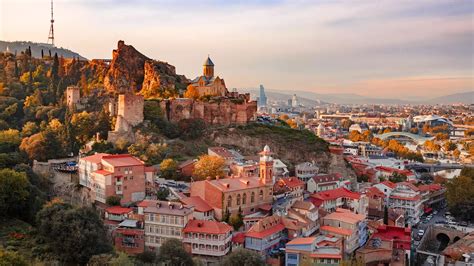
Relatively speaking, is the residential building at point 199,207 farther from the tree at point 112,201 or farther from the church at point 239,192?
the tree at point 112,201

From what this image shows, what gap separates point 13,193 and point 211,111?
19.0m

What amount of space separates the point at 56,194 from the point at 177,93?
1572 centimetres

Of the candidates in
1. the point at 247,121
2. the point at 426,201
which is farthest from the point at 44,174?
the point at 426,201

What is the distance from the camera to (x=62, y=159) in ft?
103

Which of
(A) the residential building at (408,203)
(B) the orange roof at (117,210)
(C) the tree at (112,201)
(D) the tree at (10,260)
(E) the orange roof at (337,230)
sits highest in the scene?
(D) the tree at (10,260)

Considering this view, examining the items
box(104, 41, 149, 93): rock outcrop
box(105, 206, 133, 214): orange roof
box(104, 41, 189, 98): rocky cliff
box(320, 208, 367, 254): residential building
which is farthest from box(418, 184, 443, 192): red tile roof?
box(104, 41, 149, 93): rock outcrop

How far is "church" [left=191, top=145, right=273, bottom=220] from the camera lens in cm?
2533

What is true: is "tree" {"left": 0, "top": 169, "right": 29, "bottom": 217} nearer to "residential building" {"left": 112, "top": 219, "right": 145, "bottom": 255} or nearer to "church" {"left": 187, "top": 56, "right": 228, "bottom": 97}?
"residential building" {"left": 112, "top": 219, "right": 145, "bottom": 255}

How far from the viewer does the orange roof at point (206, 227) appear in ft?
72.9

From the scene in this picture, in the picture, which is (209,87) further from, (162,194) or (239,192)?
(239,192)

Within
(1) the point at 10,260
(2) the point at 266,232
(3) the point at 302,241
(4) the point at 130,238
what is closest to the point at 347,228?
(3) the point at 302,241

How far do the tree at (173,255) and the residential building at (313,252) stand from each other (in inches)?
183

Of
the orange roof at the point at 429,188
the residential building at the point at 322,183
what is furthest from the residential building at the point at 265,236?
the orange roof at the point at 429,188

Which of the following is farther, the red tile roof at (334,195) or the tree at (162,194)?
the red tile roof at (334,195)
